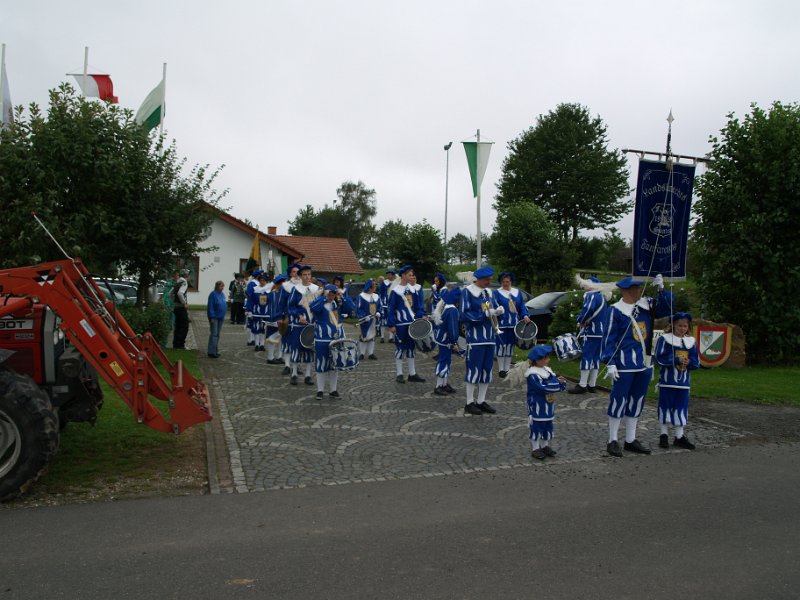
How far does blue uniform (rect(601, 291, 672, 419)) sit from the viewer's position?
7.75m

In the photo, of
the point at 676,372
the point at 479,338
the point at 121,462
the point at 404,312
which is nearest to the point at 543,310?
the point at 404,312

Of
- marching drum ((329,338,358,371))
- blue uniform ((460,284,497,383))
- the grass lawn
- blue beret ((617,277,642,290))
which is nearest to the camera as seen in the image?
the grass lawn

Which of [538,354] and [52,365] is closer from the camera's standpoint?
[52,365]

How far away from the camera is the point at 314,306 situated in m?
10.8

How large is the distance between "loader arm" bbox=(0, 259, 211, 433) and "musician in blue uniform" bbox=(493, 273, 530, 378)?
291 inches

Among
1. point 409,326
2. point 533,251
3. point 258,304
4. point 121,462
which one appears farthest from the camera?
point 533,251

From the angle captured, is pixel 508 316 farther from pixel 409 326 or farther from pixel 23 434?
pixel 23 434

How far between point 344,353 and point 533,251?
2631 cm

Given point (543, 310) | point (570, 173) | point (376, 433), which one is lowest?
point (376, 433)

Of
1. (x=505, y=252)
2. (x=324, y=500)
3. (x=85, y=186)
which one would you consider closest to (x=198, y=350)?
(x=85, y=186)

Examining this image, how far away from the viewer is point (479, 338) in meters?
10.0

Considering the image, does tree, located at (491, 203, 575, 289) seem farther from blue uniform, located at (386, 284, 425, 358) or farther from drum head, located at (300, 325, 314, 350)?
drum head, located at (300, 325, 314, 350)

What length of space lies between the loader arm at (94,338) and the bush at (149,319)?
7.45 meters

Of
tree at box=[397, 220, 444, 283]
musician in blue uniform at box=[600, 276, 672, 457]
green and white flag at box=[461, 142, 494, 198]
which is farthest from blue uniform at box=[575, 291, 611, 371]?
tree at box=[397, 220, 444, 283]
